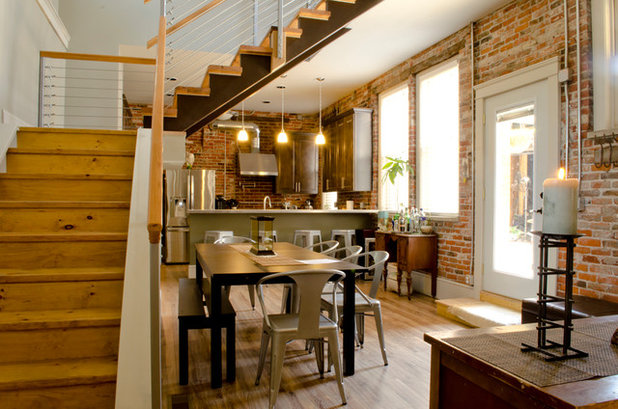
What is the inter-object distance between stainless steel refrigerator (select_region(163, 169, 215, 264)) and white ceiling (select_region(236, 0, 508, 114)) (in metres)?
2.12

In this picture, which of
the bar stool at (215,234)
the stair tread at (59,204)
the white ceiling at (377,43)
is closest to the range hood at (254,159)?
the white ceiling at (377,43)

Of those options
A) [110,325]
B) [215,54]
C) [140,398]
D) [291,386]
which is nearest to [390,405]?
[291,386]

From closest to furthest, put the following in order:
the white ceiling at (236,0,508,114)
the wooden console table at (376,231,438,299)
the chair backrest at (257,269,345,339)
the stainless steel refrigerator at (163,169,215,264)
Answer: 1. the chair backrest at (257,269,345,339)
2. the white ceiling at (236,0,508,114)
3. the wooden console table at (376,231,438,299)
4. the stainless steel refrigerator at (163,169,215,264)

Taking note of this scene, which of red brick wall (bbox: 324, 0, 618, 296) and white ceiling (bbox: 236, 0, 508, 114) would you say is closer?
red brick wall (bbox: 324, 0, 618, 296)

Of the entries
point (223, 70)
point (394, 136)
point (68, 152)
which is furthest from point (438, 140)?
point (68, 152)

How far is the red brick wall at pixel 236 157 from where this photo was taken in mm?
9359

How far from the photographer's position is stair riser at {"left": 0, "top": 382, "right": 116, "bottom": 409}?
6.19 ft

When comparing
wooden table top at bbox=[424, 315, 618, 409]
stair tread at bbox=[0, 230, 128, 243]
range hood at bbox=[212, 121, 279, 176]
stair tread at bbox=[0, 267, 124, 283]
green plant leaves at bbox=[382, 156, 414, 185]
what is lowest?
stair tread at bbox=[0, 267, 124, 283]

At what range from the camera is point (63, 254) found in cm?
254

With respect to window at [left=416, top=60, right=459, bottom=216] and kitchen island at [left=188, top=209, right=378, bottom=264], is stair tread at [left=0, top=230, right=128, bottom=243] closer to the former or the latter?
kitchen island at [left=188, top=209, right=378, bottom=264]

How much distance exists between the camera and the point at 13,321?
209cm

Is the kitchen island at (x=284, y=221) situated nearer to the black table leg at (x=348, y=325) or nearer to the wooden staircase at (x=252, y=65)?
the wooden staircase at (x=252, y=65)

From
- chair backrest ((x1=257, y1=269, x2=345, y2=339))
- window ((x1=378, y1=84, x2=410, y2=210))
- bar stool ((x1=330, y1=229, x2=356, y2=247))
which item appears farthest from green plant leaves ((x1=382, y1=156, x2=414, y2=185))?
chair backrest ((x1=257, y1=269, x2=345, y2=339))

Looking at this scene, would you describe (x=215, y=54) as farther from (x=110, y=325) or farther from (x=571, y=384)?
(x=571, y=384)
